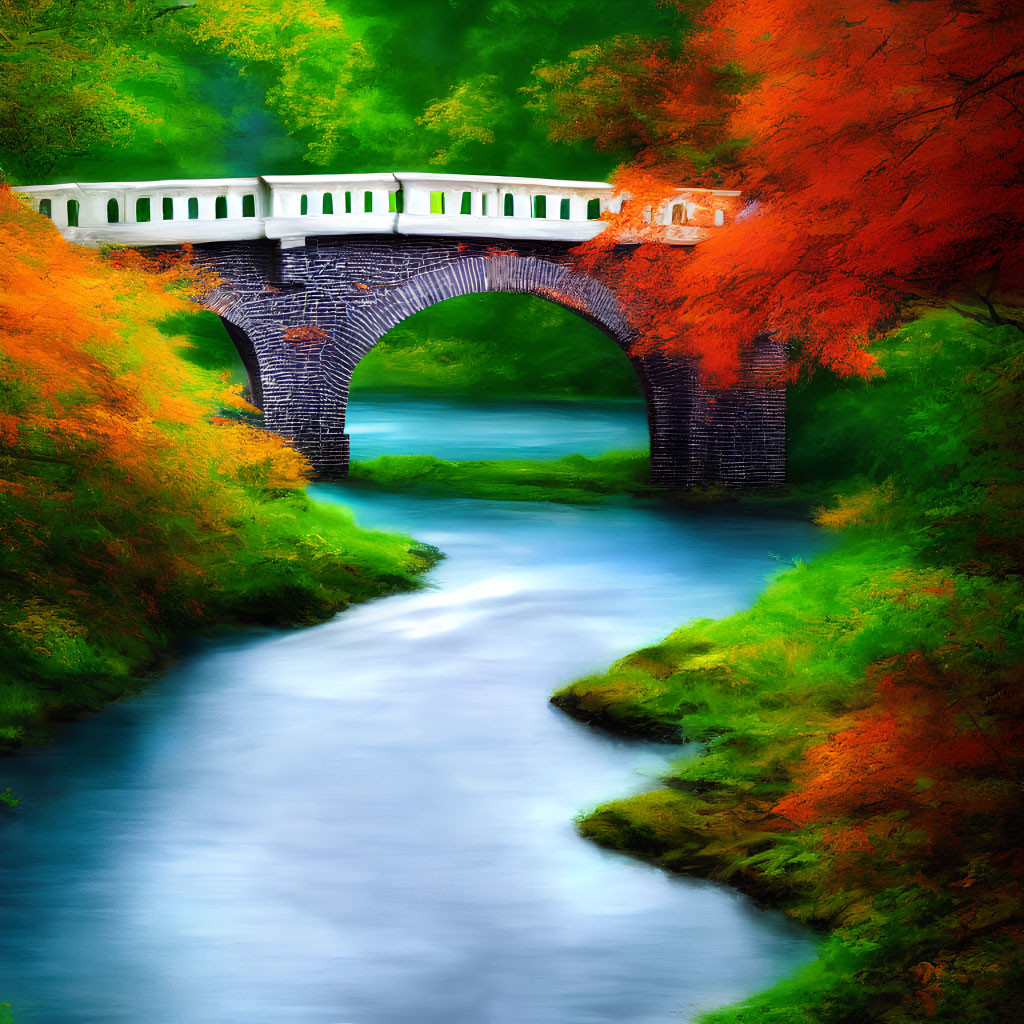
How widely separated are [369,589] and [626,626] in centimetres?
254

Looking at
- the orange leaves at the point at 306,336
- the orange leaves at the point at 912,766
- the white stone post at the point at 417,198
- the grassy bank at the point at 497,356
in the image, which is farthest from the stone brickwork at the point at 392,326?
the grassy bank at the point at 497,356

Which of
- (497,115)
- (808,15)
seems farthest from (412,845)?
(497,115)

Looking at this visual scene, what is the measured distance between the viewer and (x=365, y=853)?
8.21 m

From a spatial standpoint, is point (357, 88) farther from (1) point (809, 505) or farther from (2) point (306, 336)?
(1) point (809, 505)

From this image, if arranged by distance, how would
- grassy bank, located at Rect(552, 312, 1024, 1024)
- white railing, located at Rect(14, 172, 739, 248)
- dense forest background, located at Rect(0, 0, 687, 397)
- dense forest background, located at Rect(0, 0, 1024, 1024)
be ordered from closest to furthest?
grassy bank, located at Rect(552, 312, 1024, 1024) < dense forest background, located at Rect(0, 0, 1024, 1024) < white railing, located at Rect(14, 172, 739, 248) < dense forest background, located at Rect(0, 0, 687, 397)

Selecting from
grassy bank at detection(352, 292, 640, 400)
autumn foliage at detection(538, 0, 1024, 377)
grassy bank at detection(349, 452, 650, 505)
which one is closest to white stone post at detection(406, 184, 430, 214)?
grassy bank at detection(349, 452, 650, 505)

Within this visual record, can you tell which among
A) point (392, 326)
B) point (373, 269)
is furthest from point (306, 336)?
point (373, 269)

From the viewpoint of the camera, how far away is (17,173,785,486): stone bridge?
19.3m

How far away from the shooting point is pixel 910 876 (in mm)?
5902

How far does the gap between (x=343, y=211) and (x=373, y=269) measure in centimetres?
84

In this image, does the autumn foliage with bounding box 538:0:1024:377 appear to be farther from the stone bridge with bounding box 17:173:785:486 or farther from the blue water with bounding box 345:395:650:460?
the blue water with bounding box 345:395:650:460

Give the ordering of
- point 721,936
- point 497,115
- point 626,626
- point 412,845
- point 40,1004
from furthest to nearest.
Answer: point 497,115 < point 626,626 < point 412,845 < point 721,936 < point 40,1004

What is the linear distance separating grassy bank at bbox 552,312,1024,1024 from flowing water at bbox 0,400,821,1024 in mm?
351

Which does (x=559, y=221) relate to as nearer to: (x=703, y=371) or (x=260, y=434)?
(x=703, y=371)
